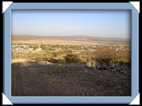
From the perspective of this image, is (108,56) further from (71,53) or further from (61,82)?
(61,82)

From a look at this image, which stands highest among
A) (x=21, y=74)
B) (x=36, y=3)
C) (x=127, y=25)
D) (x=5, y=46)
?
(x=36, y=3)

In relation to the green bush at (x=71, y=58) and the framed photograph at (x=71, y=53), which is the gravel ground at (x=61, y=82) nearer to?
the framed photograph at (x=71, y=53)

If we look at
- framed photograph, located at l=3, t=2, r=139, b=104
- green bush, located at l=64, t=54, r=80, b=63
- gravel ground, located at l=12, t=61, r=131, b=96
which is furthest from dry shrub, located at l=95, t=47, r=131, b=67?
green bush, located at l=64, t=54, r=80, b=63

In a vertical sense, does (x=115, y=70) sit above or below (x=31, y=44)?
below

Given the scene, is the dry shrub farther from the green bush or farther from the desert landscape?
the green bush

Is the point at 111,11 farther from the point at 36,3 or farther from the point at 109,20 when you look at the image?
the point at 36,3

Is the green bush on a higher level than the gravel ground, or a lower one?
higher

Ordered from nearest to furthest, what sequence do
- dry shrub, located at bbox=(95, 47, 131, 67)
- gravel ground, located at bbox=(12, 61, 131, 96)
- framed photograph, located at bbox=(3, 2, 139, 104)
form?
framed photograph, located at bbox=(3, 2, 139, 104) < gravel ground, located at bbox=(12, 61, 131, 96) < dry shrub, located at bbox=(95, 47, 131, 67)

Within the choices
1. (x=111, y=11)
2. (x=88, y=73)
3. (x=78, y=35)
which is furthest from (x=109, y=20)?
(x=88, y=73)
